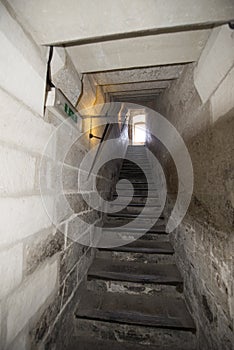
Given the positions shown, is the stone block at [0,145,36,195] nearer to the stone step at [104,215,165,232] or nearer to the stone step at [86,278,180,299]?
the stone step at [86,278,180,299]

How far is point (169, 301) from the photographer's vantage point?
1439 millimetres

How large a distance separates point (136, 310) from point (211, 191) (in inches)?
41.9

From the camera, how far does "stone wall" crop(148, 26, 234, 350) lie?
80cm

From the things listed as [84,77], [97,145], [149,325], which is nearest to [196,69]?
[84,77]

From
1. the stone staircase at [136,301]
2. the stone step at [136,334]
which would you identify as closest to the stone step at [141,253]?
the stone staircase at [136,301]

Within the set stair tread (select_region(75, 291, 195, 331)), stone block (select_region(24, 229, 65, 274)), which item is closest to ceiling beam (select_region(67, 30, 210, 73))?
stone block (select_region(24, 229, 65, 274))

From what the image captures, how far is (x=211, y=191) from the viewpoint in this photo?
0.97 metres

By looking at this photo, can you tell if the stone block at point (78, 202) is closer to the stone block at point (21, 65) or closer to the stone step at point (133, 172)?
the stone block at point (21, 65)

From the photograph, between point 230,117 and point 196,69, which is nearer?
point 230,117

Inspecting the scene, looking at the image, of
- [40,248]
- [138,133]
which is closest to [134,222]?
[40,248]

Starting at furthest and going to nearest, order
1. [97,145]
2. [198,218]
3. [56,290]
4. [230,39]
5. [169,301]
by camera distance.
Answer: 1. [97,145]
2. [169,301]
3. [198,218]
4. [56,290]
5. [230,39]

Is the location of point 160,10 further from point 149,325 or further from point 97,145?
point 149,325

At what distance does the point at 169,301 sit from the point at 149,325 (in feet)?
0.99

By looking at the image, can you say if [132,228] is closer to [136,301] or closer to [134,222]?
[134,222]
